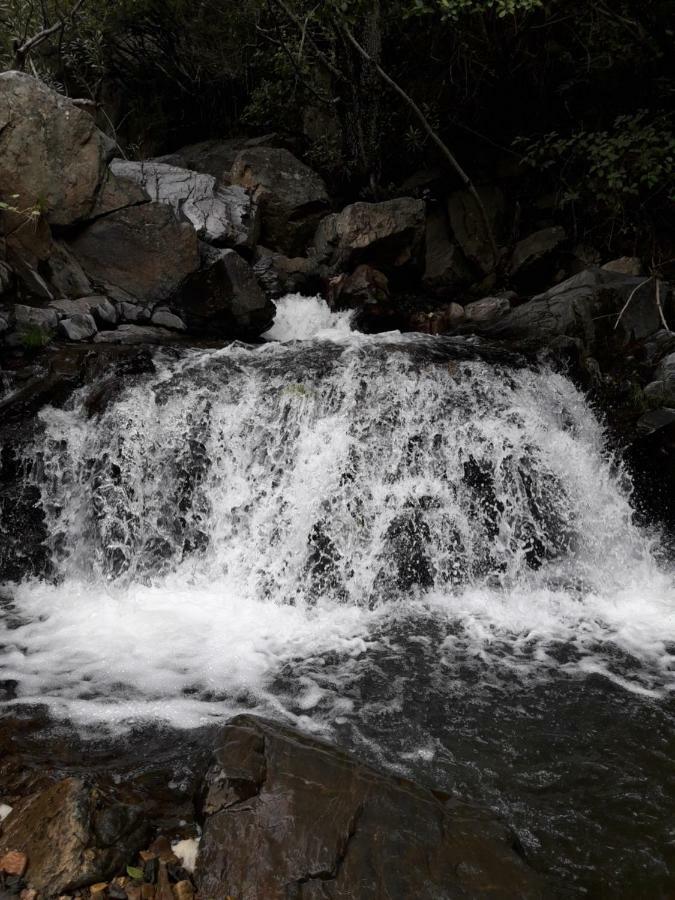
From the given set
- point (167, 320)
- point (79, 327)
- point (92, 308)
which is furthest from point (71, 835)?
point (167, 320)

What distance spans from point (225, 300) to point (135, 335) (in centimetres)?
148

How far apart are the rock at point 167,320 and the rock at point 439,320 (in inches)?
137

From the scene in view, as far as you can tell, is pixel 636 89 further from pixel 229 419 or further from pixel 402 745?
pixel 402 745

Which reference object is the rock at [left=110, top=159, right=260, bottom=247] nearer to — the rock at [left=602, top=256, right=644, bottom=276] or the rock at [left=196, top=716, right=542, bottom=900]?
the rock at [left=602, top=256, right=644, bottom=276]

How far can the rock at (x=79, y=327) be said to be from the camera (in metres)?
7.48

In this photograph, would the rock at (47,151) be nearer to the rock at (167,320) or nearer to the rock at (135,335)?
the rock at (167,320)

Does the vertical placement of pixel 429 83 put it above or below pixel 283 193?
above

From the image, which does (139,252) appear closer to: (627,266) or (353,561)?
(353,561)

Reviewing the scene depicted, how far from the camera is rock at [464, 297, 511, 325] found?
9.25 m

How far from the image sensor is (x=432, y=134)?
1069 cm

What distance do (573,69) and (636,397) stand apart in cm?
724

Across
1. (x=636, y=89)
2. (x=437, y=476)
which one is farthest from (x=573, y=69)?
(x=437, y=476)

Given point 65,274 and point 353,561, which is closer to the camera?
point 353,561

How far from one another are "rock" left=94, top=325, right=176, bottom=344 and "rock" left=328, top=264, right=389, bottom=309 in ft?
9.36
